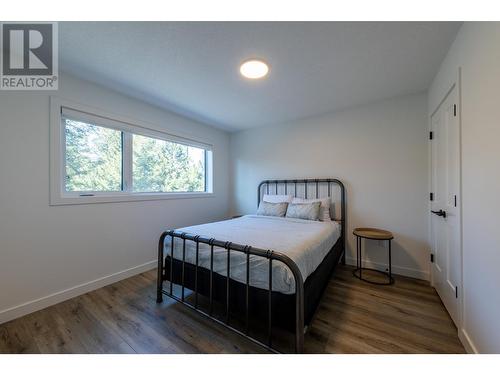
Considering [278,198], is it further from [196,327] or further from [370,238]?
[196,327]

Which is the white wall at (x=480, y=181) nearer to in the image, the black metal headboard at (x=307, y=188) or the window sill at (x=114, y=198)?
the black metal headboard at (x=307, y=188)

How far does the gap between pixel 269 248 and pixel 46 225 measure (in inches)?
85.3

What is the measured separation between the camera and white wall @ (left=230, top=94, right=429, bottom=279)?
246 centimetres

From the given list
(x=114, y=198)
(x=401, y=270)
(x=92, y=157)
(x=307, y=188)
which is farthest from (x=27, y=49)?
(x=401, y=270)

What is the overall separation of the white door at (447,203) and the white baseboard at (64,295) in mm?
3327

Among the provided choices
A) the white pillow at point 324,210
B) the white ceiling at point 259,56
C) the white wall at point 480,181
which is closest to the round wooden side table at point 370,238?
the white pillow at point 324,210

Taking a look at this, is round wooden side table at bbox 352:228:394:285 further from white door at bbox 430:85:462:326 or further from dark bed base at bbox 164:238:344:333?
dark bed base at bbox 164:238:344:333

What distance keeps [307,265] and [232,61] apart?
1.90 meters

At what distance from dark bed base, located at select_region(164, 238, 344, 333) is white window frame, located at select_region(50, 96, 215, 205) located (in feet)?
3.79

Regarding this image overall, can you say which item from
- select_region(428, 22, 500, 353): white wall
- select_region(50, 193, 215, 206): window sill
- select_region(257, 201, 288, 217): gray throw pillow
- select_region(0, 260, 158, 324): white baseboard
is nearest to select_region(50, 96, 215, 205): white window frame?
select_region(50, 193, 215, 206): window sill

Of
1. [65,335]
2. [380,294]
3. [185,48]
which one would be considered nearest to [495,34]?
[185,48]

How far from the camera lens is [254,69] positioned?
1917mm

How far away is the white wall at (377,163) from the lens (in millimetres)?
2465

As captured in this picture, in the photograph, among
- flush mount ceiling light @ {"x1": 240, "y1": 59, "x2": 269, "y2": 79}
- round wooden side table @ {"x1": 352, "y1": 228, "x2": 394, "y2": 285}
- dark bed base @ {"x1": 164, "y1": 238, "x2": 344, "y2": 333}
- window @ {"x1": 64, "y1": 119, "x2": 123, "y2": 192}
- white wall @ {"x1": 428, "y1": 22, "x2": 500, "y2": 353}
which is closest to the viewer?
white wall @ {"x1": 428, "y1": 22, "x2": 500, "y2": 353}
